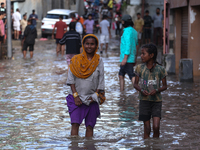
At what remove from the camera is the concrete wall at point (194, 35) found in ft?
41.4

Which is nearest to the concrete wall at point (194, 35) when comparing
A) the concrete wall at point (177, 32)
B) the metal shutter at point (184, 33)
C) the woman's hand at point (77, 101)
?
the metal shutter at point (184, 33)

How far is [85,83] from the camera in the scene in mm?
5340

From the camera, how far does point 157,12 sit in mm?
23766

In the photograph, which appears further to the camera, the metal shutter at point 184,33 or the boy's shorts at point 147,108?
the metal shutter at point 184,33

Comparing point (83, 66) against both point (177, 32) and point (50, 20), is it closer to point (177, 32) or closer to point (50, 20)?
point (177, 32)

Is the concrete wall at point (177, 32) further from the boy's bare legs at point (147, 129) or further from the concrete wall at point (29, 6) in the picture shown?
the concrete wall at point (29, 6)

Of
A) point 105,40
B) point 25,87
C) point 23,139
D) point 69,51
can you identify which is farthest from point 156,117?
point 105,40

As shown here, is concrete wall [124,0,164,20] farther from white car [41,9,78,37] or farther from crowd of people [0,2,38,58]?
crowd of people [0,2,38,58]

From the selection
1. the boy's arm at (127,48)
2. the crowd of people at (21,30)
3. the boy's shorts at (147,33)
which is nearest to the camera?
the boy's arm at (127,48)

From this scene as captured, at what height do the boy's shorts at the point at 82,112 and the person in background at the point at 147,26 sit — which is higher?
the person in background at the point at 147,26

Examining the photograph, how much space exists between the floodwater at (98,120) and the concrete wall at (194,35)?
1.20 meters

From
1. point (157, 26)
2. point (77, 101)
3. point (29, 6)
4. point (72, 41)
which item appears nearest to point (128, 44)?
point (72, 41)

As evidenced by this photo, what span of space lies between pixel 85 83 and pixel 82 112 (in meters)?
0.36

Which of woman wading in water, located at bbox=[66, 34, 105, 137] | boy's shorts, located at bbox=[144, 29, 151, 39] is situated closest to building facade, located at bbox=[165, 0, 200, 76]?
woman wading in water, located at bbox=[66, 34, 105, 137]
